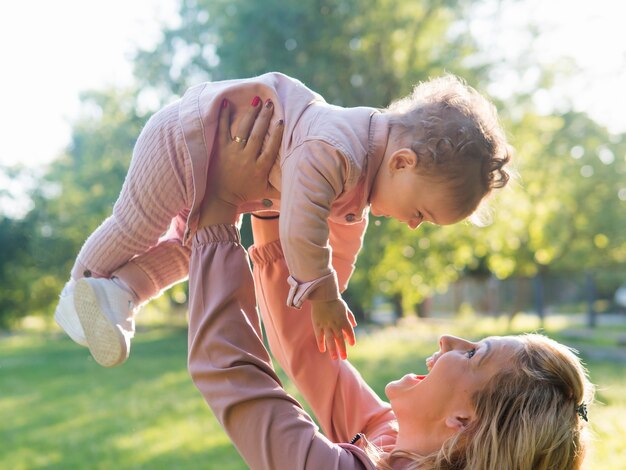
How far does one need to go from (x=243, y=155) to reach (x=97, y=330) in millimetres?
557

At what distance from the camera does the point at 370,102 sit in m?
12.4

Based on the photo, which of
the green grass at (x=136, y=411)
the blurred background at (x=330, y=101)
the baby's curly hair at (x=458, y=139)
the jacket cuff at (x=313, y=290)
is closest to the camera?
the jacket cuff at (x=313, y=290)

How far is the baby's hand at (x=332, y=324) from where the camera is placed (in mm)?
1655

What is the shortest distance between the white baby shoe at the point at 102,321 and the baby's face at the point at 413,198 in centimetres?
70

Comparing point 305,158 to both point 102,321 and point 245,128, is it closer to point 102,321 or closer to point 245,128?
point 245,128

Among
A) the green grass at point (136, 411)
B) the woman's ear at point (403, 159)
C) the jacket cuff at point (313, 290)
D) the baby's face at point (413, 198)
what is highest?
the woman's ear at point (403, 159)

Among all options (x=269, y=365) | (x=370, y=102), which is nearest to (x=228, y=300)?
(x=269, y=365)

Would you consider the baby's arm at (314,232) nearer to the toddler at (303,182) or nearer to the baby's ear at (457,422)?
the toddler at (303,182)

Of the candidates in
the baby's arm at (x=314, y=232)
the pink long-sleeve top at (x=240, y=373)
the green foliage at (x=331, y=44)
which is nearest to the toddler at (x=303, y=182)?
the baby's arm at (x=314, y=232)

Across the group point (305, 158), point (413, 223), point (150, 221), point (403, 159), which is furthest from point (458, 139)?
point (150, 221)

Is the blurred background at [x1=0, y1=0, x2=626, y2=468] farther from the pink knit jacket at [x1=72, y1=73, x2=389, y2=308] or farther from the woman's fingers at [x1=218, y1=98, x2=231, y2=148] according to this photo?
the woman's fingers at [x1=218, y1=98, x2=231, y2=148]

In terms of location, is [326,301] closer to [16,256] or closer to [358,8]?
[358,8]

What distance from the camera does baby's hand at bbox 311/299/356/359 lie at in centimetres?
166

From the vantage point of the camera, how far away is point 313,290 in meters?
1.62
